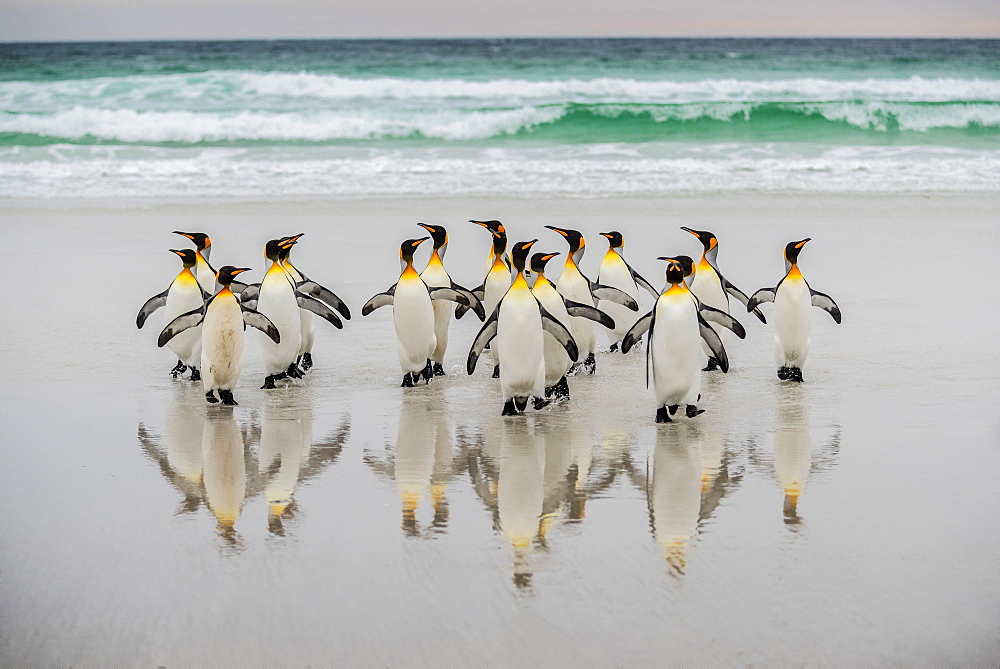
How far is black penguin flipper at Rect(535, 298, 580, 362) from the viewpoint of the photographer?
16.9 feet

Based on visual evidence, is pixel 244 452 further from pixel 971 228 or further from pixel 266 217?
pixel 971 228

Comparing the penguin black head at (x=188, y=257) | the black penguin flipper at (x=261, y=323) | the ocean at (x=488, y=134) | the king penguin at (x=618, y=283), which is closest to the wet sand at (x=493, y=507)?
the king penguin at (x=618, y=283)

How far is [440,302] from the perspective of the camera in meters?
6.14

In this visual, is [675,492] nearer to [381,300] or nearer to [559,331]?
[559,331]

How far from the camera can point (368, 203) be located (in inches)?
473

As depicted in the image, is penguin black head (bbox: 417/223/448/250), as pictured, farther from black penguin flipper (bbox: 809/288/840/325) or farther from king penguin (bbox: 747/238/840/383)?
black penguin flipper (bbox: 809/288/840/325)

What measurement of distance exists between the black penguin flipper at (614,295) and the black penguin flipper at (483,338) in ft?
3.33

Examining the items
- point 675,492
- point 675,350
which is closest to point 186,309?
point 675,350

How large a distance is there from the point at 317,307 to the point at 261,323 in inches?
21.4

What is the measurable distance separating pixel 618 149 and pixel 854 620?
14834mm

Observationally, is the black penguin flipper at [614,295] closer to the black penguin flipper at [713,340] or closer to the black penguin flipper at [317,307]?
the black penguin flipper at [713,340]

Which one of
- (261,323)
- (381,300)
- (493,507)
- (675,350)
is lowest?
(493,507)

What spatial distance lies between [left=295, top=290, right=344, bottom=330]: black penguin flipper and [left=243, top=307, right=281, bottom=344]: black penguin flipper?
0.44 metres

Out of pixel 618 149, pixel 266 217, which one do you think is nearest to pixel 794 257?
pixel 266 217
